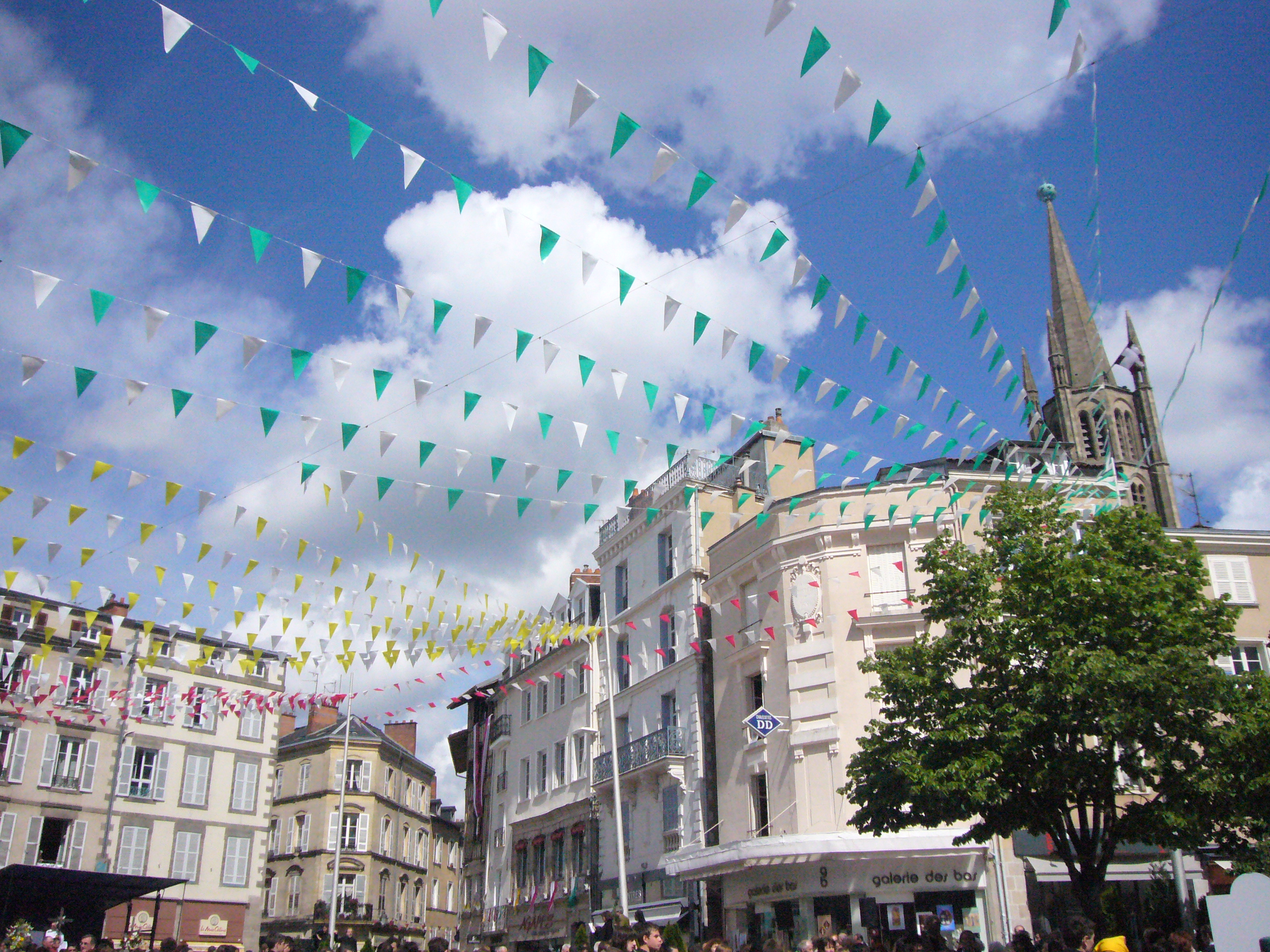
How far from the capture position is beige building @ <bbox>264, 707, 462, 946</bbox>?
44.3 metres

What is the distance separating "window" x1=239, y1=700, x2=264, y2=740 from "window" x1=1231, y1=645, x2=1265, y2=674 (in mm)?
30393

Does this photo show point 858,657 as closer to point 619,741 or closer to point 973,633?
point 973,633

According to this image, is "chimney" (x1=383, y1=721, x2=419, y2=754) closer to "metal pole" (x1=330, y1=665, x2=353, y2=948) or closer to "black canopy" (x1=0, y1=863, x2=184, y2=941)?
"metal pole" (x1=330, y1=665, x2=353, y2=948)

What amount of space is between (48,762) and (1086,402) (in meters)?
64.5

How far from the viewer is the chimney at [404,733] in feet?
176

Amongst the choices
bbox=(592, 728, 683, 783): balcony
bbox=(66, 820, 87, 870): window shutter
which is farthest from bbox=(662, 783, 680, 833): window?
bbox=(66, 820, 87, 870): window shutter

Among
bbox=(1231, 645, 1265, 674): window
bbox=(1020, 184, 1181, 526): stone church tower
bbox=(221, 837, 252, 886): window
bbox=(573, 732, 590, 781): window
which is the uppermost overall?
bbox=(1020, 184, 1181, 526): stone church tower

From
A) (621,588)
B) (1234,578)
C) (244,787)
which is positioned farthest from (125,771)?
(1234,578)

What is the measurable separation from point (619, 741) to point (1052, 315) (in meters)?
57.4

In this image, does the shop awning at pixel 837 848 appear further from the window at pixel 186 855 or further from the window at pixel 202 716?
the window at pixel 186 855

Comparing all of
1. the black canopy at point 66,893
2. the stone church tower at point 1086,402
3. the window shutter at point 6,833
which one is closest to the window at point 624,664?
the black canopy at point 66,893

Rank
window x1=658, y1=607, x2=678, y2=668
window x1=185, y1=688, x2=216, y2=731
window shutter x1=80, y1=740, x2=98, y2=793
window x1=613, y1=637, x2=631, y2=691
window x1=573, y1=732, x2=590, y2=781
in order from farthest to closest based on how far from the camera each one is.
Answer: window x1=185, y1=688, x2=216, y2=731, window shutter x1=80, y1=740, x2=98, y2=793, window x1=573, y1=732, x2=590, y2=781, window x1=613, y1=637, x2=631, y2=691, window x1=658, y1=607, x2=678, y2=668

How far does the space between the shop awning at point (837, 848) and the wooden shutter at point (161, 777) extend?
21.3 m

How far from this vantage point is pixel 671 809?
25938 millimetres
